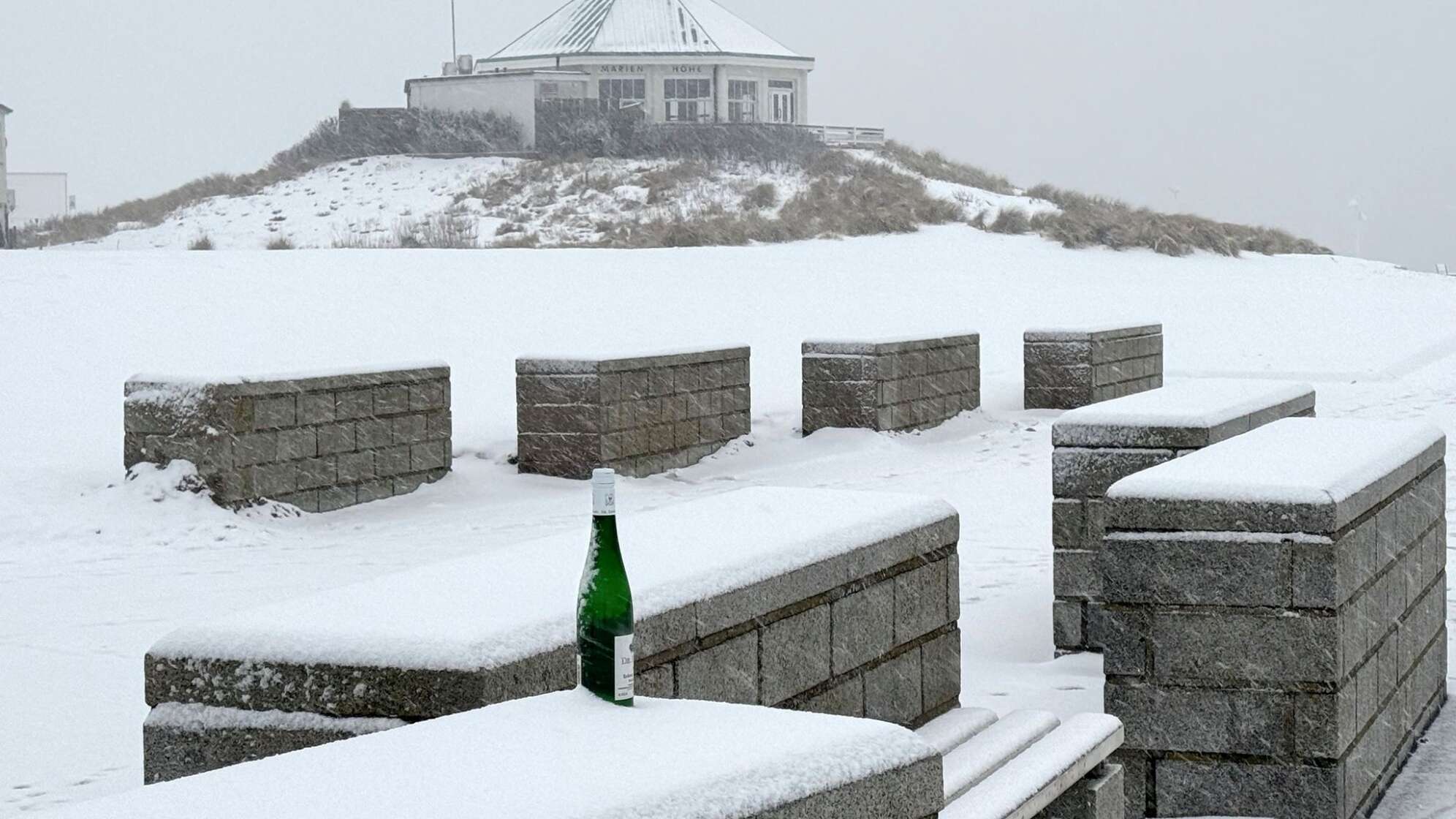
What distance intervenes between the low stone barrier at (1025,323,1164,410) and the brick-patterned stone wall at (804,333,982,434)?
1.96 meters

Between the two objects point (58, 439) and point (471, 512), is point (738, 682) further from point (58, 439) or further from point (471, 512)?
point (58, 439)

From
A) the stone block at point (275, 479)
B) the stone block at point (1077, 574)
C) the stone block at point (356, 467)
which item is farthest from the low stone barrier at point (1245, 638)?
the stone block at point (356, 467)

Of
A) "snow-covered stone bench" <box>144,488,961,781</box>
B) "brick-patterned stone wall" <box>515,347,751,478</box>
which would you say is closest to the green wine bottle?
"snow-covered stone bench" <box>144,488,961,781</box>

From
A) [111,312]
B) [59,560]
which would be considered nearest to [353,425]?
[59,560]

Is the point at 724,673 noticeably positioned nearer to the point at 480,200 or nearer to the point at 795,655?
the point at 795,655

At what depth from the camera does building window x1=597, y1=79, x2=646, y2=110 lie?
58.3m

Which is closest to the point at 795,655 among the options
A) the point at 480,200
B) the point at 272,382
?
the point at 272,382

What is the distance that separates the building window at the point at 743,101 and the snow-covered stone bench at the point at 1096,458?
52073 mm

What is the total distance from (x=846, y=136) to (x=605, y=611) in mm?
57630

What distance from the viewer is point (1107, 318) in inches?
1123

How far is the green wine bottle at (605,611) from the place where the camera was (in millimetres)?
2986

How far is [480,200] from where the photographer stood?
157 ft

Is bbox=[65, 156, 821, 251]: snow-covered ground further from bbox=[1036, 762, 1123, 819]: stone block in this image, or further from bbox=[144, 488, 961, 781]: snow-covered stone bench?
bbox=[1036, 762, 1123, 819]: stone block

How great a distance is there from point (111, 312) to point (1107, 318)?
631 inches
